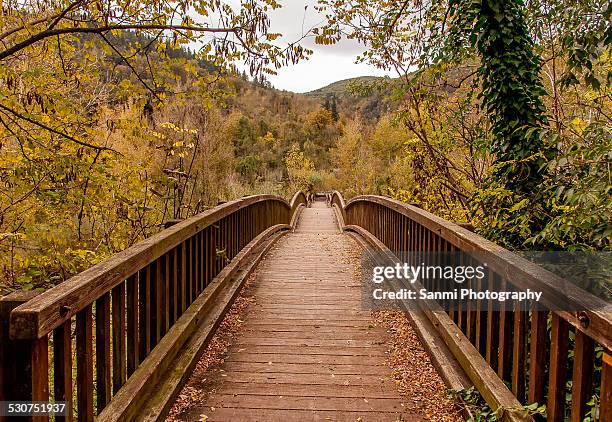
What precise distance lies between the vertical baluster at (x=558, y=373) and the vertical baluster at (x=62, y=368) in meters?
2.09

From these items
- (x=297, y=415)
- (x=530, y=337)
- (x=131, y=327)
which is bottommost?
(x=297, y=415)

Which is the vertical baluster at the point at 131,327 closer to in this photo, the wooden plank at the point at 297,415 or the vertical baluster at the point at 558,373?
the wooden plank at the point at 297,415

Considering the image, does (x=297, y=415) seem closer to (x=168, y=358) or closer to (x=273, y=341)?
(x=168, y=358)

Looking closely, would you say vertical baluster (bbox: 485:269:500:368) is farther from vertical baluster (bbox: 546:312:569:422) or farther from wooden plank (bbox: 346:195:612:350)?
vertical baluster (bbox: 546:312:569:422)

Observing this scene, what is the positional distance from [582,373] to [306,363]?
6.95 feet

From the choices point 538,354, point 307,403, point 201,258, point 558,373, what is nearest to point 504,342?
point 538,354

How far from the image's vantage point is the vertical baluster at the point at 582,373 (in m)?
Result: 1.82

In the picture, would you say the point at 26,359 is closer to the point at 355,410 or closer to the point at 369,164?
the point at 355,410

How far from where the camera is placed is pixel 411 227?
17.6 feet

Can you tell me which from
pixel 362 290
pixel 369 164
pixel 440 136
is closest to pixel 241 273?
pixel 362 290

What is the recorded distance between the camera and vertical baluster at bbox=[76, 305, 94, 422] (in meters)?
2.05

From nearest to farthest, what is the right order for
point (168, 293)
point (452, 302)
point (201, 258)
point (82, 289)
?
point (82, 289)
point (168, 293)
point (452, 302)
point (201, 258)

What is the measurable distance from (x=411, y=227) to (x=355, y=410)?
2.85 m

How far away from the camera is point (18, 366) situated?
1652 mm
